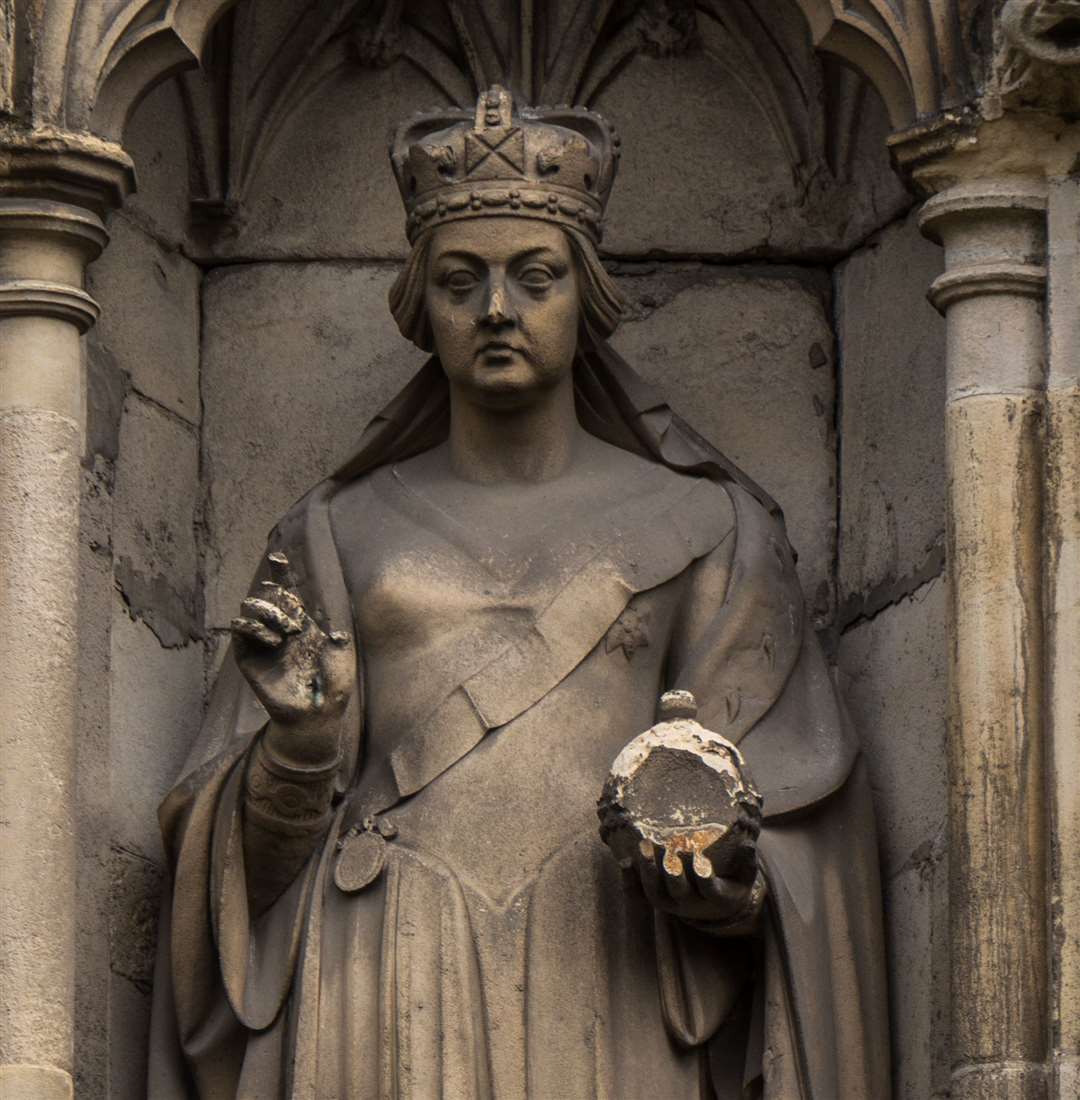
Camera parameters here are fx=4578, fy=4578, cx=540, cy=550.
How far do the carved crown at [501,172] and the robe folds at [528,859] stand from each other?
0.57 m

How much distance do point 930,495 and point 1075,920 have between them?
1199mm

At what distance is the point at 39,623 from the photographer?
8.55 meters

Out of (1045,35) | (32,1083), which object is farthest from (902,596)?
(32,1083)

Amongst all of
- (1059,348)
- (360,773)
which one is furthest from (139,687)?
(1059,348)

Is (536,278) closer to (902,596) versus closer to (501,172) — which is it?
(501,172)

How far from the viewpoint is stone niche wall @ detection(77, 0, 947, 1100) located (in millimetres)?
9078

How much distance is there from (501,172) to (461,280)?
0.73 ft

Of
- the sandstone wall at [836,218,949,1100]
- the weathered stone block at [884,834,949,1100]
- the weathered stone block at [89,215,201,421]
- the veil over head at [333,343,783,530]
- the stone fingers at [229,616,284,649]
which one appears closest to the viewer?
the stone fingers at [229,616,284,649]

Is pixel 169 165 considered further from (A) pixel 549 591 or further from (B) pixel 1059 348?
(B) pixel 1059 348

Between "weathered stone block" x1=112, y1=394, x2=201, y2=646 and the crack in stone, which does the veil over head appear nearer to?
the crack in stone

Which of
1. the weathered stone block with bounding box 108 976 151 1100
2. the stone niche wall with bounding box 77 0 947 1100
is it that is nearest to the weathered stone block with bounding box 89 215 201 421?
the stone niche wall with bounding box 77 0 947 1100

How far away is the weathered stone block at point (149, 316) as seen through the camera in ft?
30.5

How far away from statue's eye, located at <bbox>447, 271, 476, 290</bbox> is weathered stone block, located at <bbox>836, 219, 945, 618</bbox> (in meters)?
0.98

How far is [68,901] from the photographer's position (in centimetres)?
848
